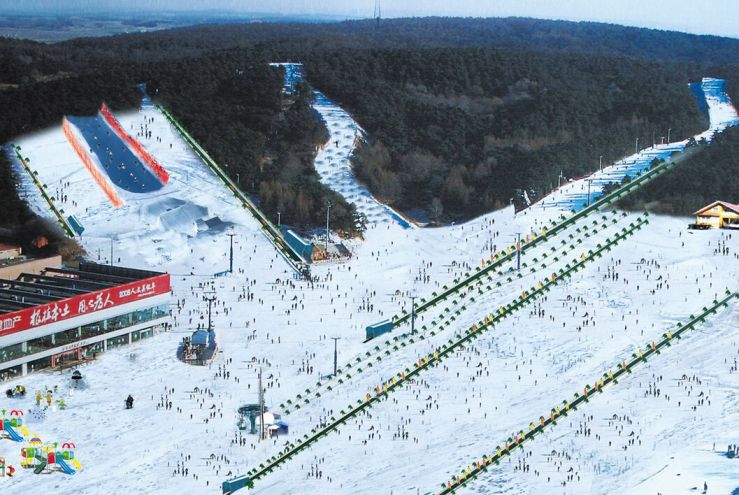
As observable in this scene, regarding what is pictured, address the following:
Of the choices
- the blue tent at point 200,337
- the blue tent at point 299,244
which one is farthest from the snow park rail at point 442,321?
the blue tent at point 299,244

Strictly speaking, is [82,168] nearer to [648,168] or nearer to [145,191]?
[145,191]

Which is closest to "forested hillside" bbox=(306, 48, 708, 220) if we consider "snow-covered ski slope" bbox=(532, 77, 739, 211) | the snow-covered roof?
"snow-covered ski slope" bbox=(532, 77, 739, 211)

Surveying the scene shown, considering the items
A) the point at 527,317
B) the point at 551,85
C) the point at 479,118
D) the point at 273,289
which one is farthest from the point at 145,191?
the point at 551,85

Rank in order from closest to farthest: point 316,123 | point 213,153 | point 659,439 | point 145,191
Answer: point 659,439
point 145,191
point 213,153
point 316,123

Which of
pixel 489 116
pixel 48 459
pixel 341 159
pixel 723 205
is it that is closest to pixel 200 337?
pixel 48 459

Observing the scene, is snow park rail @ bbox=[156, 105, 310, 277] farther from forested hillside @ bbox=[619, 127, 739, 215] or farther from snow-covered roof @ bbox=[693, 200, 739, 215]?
snow-covered roof @ bbox=[693, 200, 739, 215]

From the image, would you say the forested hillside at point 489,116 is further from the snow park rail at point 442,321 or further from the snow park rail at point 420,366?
the snow park rail at point 420,366
